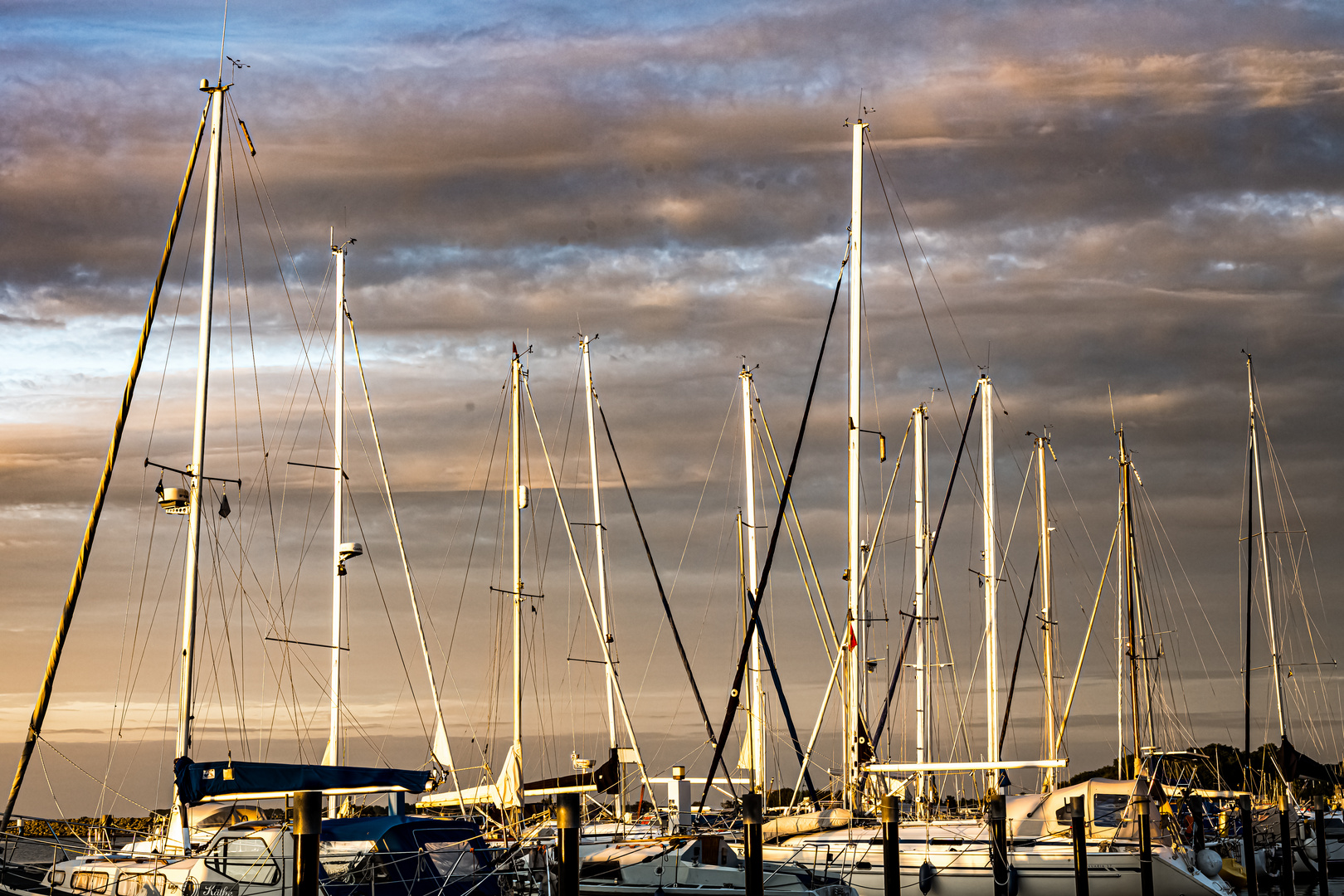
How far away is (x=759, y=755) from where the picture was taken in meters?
36.6

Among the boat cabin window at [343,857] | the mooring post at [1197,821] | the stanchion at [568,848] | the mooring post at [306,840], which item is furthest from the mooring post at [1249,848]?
the mooring post at [306,840]

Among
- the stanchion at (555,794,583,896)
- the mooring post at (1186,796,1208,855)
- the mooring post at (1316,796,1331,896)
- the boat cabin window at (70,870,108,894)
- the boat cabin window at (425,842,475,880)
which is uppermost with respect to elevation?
the stanchion at (555,794,583,896)

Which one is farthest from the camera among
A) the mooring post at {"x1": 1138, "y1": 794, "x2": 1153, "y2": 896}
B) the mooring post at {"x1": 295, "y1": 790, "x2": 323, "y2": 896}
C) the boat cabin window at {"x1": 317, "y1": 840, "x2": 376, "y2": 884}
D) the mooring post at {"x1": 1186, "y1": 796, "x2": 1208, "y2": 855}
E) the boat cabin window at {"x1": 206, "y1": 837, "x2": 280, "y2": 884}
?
the mooring post at {"x1": 1186, "y1": 796, "x2": 1208, "y2": 855}

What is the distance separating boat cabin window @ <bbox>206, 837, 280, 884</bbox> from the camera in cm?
2352

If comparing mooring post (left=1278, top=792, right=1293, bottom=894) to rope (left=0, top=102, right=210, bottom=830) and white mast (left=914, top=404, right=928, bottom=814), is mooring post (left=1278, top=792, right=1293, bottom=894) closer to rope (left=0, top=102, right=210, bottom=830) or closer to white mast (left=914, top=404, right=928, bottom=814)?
white mast (left=914, top=404, right=928, bottom=814)

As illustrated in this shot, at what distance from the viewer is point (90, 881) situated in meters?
25.1

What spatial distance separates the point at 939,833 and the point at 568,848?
511 inches

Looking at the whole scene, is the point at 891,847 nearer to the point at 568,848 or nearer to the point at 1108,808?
the point at 568,848

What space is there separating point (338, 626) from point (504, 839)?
30.4ft

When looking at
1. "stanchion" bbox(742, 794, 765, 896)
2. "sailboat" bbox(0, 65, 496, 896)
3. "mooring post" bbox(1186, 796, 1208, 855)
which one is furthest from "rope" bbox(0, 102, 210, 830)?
"mooring post" bbox(1186, 796, 1208, 855)

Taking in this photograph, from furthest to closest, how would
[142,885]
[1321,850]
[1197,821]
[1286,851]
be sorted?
[1321,850]
[1286,851]
[1197,821]
[142,885]

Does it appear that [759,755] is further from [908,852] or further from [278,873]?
[278,873]

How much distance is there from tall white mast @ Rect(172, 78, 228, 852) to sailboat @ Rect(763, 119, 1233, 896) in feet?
38.2

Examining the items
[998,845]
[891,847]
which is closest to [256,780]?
[891,847]
